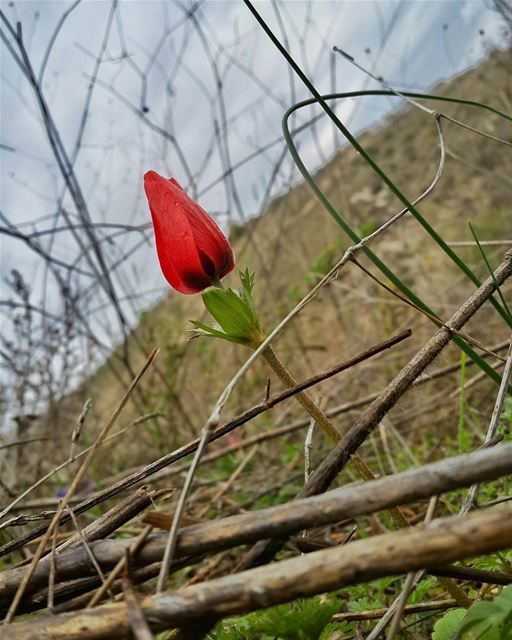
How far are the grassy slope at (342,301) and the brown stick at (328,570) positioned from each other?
41 centimetres

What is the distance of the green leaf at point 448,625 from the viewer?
0.57 meters

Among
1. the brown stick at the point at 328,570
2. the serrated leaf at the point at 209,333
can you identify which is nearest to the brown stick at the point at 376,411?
the brown stick at the point at 328,570

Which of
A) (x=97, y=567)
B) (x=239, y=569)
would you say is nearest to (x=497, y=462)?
(x=239, y=569)

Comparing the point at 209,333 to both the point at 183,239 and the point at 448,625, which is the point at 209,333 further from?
the point at 448,625

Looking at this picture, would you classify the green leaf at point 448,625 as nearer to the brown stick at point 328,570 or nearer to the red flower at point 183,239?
the brown stick at point 328,570

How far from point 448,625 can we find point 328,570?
12.2 inches

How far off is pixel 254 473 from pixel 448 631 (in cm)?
150

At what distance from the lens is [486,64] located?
12328mm

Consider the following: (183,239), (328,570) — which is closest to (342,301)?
(183,239)

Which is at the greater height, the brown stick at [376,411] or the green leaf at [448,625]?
the brown stick at [376,411]

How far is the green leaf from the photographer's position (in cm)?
57

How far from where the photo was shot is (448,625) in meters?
0.57

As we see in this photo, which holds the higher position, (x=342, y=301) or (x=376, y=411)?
(x=376, y=411)

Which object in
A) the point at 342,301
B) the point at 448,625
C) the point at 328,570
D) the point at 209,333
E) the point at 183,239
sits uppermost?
the point at 183,239
